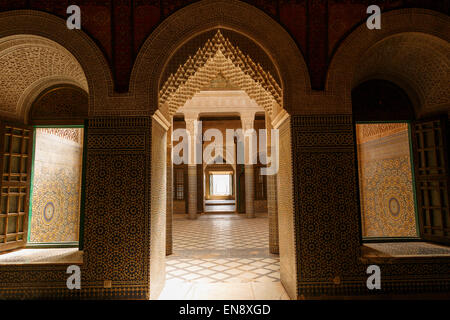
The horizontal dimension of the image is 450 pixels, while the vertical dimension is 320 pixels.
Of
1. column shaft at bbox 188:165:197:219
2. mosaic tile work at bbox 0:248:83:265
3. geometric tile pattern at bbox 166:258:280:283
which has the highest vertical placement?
column shaft at bbox 188:165:197:219

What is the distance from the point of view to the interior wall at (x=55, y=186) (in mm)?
3303

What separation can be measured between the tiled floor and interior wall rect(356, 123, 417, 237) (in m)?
1.61

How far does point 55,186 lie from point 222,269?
2484 millimetres

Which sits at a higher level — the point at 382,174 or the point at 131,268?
the point at 382,174

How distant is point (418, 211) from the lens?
9.95ft

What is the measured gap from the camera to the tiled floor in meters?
2.63

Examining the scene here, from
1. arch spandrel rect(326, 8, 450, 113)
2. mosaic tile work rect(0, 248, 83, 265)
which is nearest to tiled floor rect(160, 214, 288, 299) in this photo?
mosaic tile work rect(0, 248, 83, 265)

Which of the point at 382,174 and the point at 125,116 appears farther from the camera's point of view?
the point at 382,174

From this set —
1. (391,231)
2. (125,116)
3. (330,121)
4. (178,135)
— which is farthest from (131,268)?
(178,135)

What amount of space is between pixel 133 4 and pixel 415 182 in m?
3.57

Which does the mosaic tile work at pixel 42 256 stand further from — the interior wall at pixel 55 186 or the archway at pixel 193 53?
the archway at pixel 193 53

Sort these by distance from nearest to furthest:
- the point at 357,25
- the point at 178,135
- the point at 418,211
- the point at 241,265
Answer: the point at 357,25
the point at 418,211
the point at 241,265
the point at 178,135

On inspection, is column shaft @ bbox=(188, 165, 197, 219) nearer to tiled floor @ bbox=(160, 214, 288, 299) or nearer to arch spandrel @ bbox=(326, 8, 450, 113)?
tiled floor @ bbox=(160, 214, 288, 299)

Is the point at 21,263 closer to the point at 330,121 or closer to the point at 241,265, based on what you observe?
the point at 241,265
